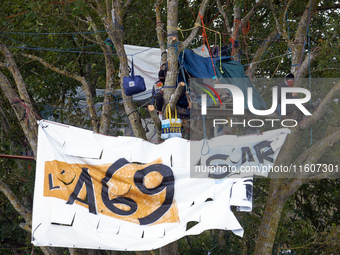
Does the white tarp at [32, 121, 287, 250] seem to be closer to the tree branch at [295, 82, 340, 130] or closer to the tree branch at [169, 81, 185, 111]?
the tree branch at [169, 81, 185, 111]

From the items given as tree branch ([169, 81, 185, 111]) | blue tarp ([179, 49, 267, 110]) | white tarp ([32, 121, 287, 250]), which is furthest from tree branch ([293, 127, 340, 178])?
tree branch ([169, 81, 185, 111])

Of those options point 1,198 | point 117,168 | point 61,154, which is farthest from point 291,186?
point 1,198

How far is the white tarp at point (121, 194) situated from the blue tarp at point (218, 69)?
1.67 meters

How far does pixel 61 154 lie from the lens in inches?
279

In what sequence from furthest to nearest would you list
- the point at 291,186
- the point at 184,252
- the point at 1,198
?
the point at 1,198, the point at 184,252, the point at 291,186

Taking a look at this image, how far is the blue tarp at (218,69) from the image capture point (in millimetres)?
8445

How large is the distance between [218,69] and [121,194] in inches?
123

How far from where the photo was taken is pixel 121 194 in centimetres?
706

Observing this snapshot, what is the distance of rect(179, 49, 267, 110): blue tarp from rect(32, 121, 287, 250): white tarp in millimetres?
1665

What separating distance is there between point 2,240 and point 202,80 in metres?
8.38

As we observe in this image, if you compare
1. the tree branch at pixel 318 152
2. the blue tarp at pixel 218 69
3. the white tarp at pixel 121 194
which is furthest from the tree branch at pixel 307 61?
the white tarp at pixel 121 194

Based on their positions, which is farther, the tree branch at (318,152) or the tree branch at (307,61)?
the tree branch at (307,61)

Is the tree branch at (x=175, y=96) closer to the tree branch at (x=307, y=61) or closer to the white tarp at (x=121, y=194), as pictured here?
the white tarp at (x=121, y=194)

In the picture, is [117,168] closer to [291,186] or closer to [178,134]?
[178,134]
